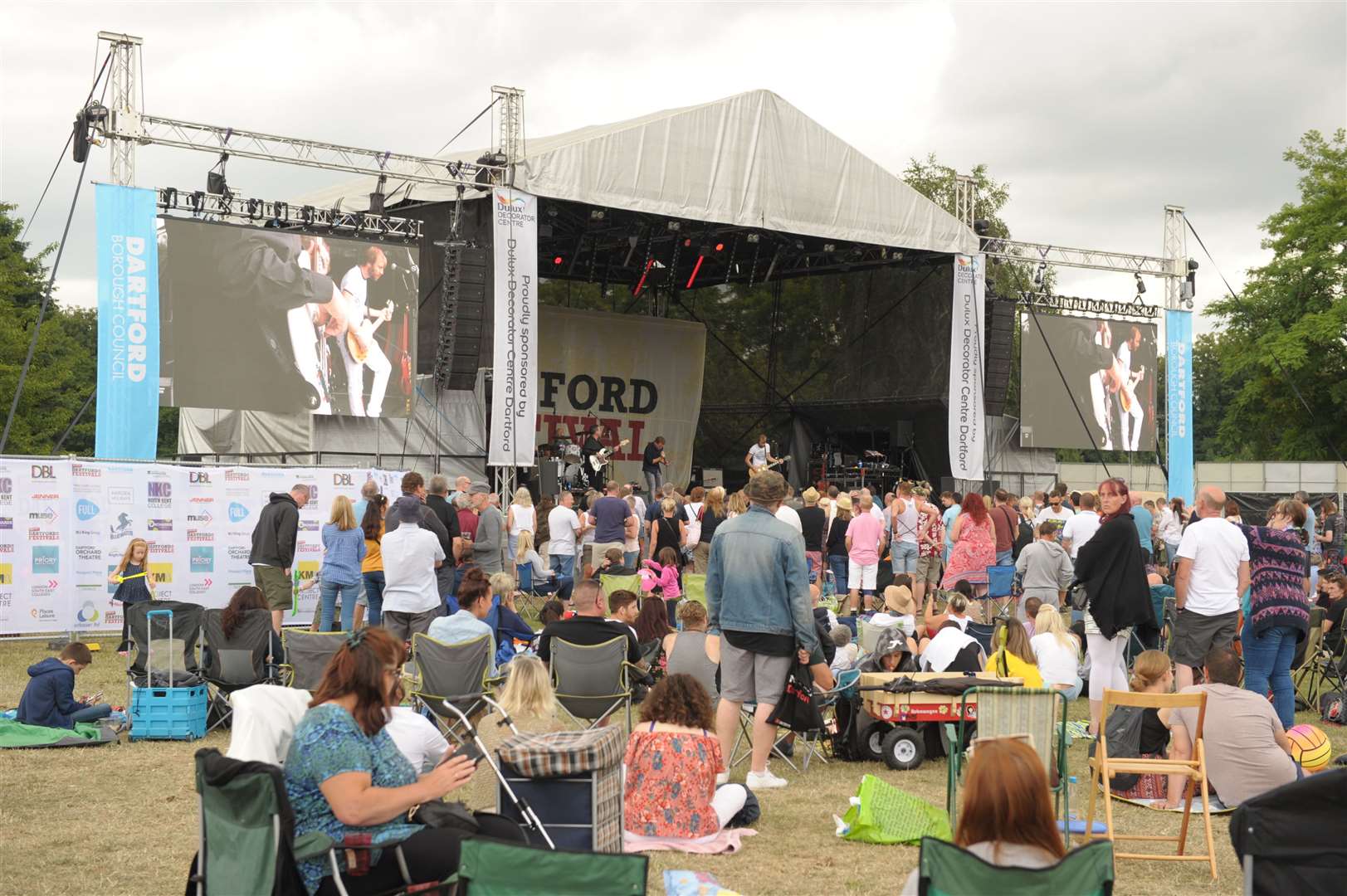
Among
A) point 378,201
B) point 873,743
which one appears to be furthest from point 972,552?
point 378,201

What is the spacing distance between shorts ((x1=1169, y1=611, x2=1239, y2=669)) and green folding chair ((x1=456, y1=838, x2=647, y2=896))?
5217mm

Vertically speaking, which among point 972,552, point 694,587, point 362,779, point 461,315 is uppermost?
point 461,315

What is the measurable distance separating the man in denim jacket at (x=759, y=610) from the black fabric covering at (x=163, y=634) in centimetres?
329

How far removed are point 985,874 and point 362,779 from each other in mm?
1507

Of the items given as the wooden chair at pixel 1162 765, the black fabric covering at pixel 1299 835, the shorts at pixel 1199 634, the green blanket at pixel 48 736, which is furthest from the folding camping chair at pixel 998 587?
the black fabric covering at pixel 1299 835

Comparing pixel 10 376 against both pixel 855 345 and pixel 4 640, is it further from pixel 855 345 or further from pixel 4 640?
pixel 4 640

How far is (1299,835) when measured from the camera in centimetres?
308

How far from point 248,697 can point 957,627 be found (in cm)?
497

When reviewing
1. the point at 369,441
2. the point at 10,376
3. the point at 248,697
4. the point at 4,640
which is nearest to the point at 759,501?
the point at 248,697

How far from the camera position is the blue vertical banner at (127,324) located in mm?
13070

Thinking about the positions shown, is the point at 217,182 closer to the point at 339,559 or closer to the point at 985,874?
the point at 339,559

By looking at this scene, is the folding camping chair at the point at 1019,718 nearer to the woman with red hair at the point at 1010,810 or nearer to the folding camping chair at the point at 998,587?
the woman with red hair at the point at 1010,810

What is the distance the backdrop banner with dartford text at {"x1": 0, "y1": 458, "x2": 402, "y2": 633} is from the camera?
36.4 ft

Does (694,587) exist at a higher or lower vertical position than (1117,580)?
lower
